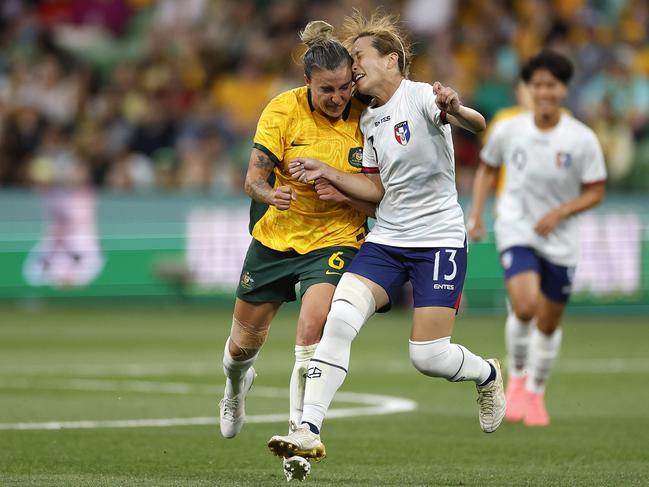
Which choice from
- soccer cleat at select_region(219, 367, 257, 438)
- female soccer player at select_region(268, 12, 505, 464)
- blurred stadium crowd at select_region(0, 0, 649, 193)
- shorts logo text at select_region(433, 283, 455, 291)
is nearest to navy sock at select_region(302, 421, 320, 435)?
female soccer player at select_region(268, 12, 505, 464)

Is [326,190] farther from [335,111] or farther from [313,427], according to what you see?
[313,427]

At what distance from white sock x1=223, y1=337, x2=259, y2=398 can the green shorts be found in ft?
1.53

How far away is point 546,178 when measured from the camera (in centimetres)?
1095

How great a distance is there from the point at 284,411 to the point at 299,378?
3.09 meters

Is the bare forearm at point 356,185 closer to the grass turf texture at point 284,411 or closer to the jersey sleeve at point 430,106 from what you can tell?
the jersey sleeve at point 430,106

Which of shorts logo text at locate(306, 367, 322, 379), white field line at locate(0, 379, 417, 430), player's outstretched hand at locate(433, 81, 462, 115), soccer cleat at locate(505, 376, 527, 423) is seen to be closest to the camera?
player's outstretched hand at locate(433, 81, 462, 115)

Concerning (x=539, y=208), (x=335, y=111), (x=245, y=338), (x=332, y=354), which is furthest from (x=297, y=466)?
(x=539, y=208)

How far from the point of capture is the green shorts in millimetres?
7789

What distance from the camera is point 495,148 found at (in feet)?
36.5

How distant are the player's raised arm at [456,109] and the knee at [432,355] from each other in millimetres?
1216

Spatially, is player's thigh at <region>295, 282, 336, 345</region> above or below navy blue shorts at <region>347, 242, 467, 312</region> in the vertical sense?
below

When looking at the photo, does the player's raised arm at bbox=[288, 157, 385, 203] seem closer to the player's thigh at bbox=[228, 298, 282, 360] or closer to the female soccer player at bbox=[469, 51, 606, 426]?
the player's thigh at bbox=[228, 298, 282, 360]

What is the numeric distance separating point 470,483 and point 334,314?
3.71 feet

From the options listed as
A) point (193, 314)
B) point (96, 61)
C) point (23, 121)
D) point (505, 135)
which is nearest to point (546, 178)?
point (505, 135)
